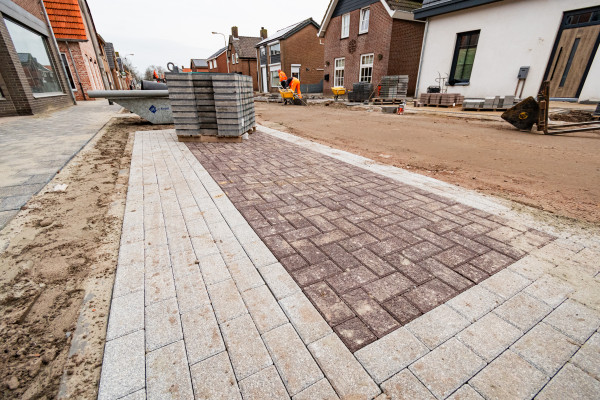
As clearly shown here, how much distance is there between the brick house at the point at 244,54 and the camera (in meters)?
41.7

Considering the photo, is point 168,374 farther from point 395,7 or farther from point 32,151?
point 395,7

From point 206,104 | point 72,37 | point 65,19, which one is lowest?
point 206,104

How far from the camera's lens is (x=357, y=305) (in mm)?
1896

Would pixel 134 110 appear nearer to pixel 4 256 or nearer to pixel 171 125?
pixel 171 125

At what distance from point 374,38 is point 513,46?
31.8ft

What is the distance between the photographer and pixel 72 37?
610 inches

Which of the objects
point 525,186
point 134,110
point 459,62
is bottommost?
point 525,186

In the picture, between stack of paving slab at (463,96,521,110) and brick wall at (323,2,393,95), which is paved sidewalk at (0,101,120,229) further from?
brick wall at (323,2,393,95)

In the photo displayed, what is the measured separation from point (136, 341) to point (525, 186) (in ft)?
17.1

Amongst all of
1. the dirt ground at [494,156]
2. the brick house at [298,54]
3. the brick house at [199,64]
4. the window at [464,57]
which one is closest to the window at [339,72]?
the brick house at [298,54]

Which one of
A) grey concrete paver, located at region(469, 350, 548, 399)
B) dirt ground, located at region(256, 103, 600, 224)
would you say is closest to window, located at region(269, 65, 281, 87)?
dirt ground, located at region(256, 103, 600, 224)

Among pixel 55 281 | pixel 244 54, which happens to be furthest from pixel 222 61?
pixel 55 281

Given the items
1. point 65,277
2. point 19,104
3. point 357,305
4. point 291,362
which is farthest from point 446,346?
point 19,104

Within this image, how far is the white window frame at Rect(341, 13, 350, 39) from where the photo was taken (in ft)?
69.9
